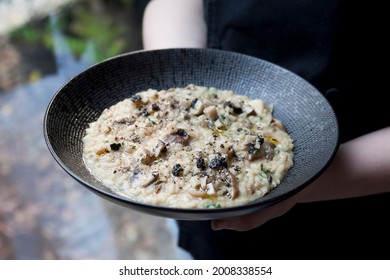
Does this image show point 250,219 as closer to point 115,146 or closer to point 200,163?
point 200,163

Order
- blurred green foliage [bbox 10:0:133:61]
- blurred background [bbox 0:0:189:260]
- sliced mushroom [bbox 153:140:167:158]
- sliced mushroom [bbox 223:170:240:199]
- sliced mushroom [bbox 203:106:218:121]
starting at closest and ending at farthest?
sliced mushroom [bbox 223:170:240:199]
sliced mushroom [bbox 153:140:167:158]
sliced mushroom [bbox 203:106:218:121]
blurred background [bbox 0:0:189:260]
blurred green foliage [bbox 10:0:133:61]

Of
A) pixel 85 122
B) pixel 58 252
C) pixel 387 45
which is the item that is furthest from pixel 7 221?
pixel 387 45

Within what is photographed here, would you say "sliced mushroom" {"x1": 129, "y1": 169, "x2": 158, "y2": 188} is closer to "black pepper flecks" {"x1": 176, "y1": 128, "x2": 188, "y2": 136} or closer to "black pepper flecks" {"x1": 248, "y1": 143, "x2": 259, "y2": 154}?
"black pepper flecks" {"x1": 176, "y1": 128, "x2": 188, "y2": 136}

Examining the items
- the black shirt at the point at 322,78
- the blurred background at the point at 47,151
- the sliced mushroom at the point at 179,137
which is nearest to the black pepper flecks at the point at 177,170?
the sliced mushroom at the point at 179,137

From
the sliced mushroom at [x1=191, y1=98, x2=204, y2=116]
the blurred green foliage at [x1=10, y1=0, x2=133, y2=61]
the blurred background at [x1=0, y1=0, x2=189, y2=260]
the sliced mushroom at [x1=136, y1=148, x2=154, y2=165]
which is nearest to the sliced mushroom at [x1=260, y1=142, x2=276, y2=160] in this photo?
the sliced mushroom at [x1=191, y1=98, x2=204, y2=116]

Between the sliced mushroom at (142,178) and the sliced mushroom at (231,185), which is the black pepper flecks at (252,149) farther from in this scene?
the sliced mushroom at (142,178)

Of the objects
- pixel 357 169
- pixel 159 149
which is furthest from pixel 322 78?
pixel 159 149
